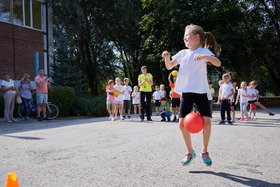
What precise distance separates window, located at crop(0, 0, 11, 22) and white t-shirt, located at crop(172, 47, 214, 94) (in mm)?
16489

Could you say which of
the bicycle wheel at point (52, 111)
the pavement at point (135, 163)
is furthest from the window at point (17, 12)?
the pavement at point (135, 163)

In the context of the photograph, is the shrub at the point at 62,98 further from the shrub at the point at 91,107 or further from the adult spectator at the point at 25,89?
the adult spectator at the point at 25,89

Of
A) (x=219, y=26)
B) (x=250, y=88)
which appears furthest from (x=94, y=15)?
(x=250, y=88)

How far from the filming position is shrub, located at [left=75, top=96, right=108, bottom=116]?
14922 mm

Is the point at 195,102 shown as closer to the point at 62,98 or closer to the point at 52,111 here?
the point at 52,111

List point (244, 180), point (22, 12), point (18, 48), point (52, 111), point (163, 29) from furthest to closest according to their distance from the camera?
point (163, 29) < point (22, 12) < point (18, 48) < point (52, 111) < point (244, 180)

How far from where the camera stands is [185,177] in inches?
130

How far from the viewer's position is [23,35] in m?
18.5

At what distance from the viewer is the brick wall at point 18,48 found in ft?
56.7

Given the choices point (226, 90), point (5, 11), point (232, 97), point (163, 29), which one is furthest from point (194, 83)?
point (163, 29)

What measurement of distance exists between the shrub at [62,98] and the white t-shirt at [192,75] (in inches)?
418

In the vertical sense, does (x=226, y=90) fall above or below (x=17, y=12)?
below

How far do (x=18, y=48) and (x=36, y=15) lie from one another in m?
3.19

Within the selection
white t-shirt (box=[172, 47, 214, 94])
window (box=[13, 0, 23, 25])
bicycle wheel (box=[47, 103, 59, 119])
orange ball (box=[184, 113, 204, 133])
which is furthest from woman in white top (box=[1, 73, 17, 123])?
orange ball (box=[184, 113, 204, 133])
